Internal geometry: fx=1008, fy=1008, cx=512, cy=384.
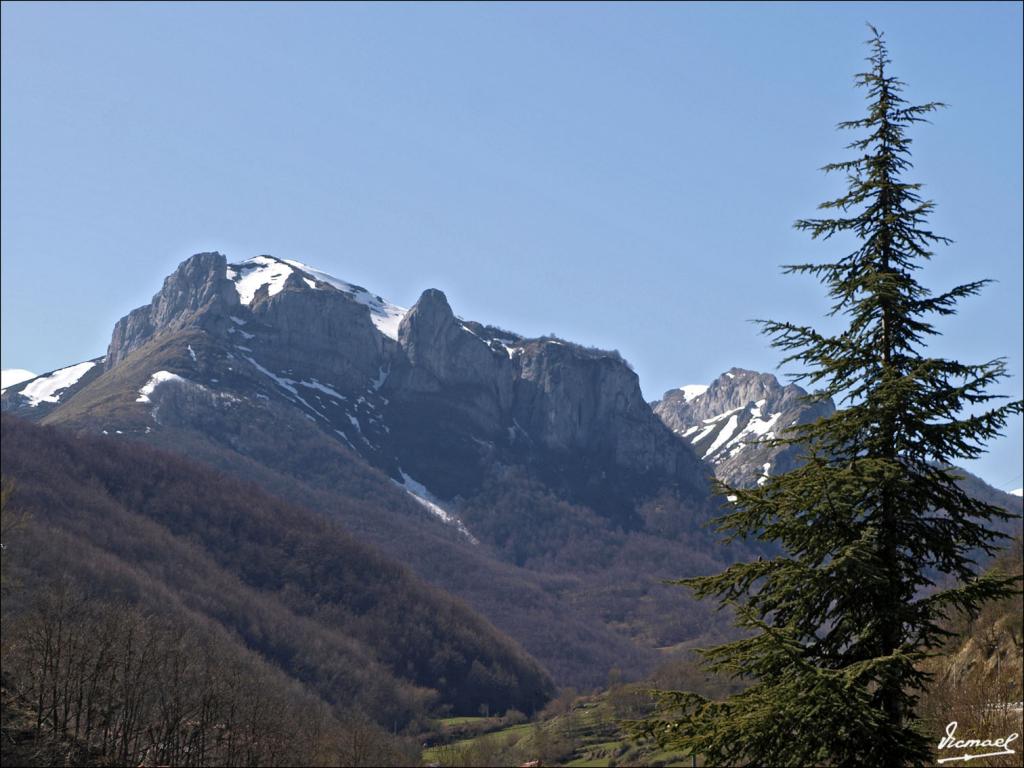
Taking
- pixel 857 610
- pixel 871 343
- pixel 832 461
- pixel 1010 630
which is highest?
pixel 871 343

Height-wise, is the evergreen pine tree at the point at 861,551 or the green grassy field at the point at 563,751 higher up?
the evergreen pine tree at the point at 861,551

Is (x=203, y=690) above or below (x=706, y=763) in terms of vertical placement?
below

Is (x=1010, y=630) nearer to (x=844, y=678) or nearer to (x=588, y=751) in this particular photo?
(x=844, y=678)

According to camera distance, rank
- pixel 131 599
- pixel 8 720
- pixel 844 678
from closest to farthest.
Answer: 1. pixel 844 678
2. pixel 8 720
3. pixel 131 599

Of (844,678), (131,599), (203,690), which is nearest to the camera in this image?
(844,678)

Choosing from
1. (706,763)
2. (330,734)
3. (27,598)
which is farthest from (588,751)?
(706,763)

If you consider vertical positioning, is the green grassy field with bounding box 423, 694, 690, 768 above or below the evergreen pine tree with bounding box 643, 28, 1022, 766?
below

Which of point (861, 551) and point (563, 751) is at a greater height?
point (861, 551)

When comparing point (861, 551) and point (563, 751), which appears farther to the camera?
point (563, 751)

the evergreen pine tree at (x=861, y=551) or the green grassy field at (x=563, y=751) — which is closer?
the evergreen pine tree at (x=861, y=551)

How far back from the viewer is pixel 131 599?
197000 mm

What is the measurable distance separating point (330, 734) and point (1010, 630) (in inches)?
3894

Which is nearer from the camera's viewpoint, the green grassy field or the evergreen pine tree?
the evergreen pine tree

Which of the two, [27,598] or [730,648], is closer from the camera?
[730,648]
